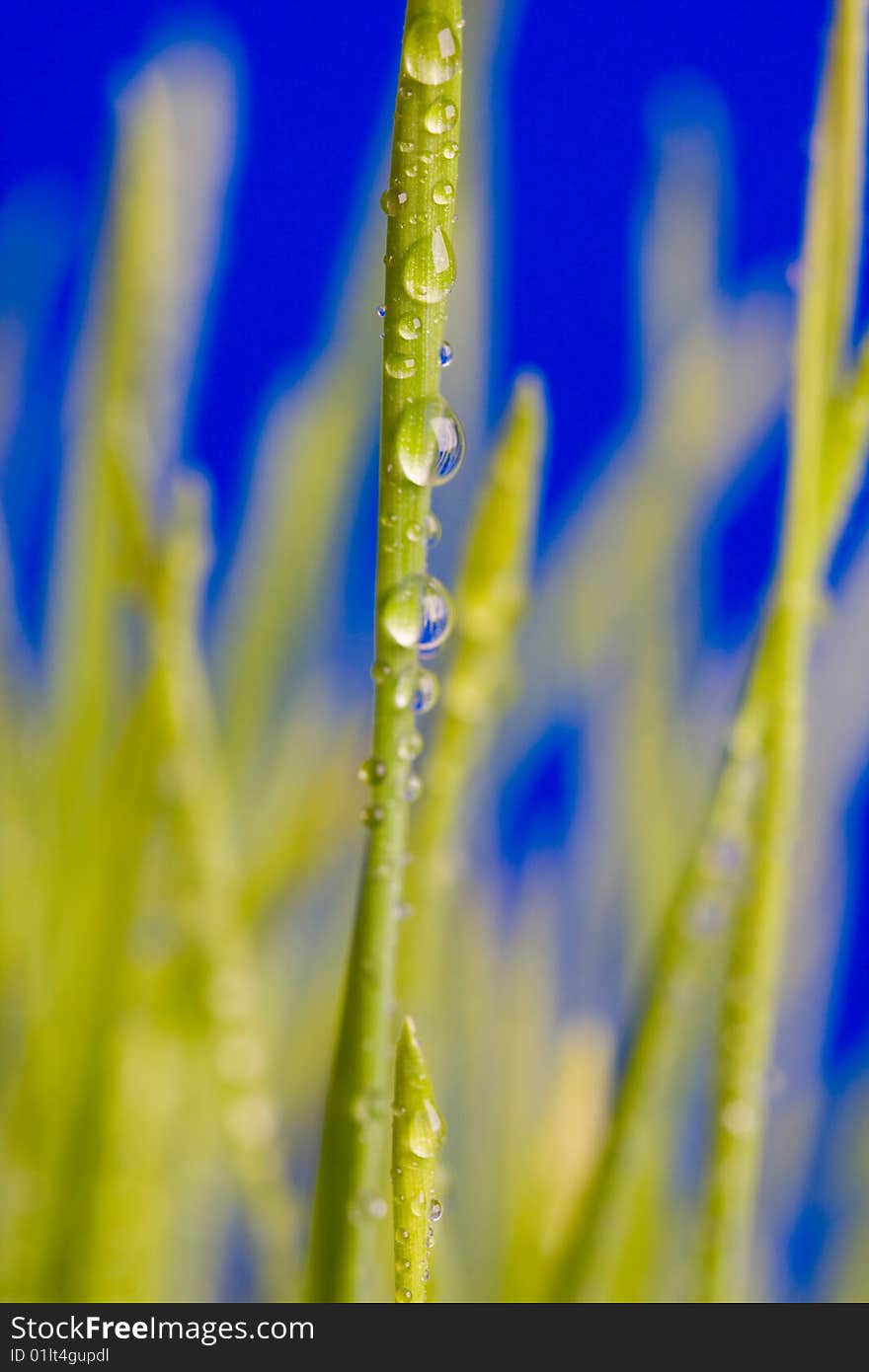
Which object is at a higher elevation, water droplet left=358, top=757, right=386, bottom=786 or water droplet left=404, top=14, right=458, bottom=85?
water droplet left=404, top=14, right=458, bottom=85

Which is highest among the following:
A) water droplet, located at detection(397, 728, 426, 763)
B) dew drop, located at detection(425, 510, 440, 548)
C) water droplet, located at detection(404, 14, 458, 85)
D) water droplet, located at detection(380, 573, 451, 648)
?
water droplet, located at detection(404, 14, 458, 85)

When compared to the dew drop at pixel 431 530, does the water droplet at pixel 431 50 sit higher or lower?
higher

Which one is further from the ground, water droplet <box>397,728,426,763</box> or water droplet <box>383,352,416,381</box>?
water droplet <box>383,352,416,381</box>

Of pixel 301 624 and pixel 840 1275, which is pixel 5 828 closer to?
pixel 301 624
